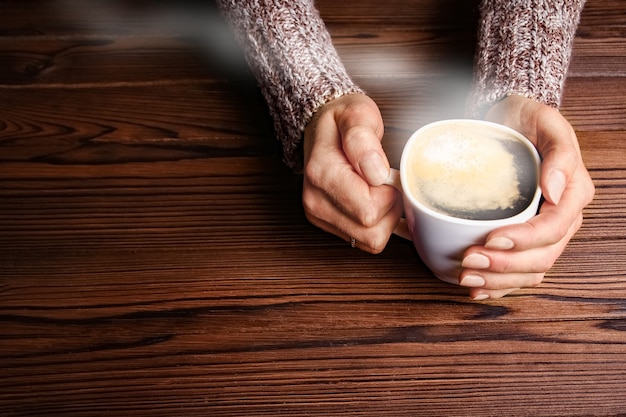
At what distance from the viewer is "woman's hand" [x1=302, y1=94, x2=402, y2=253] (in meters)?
0.64

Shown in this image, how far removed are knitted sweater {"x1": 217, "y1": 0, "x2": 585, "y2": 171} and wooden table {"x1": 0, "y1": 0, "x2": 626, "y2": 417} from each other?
0.08 meters

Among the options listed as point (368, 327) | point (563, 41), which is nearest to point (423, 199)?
point (368, 327)

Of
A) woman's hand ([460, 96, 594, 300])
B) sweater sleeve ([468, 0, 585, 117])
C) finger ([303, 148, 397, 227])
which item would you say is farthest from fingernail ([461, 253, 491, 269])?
sweater sleeve ([468, 0, 585, 117])

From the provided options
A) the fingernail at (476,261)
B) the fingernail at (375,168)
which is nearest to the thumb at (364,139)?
the fingernail at (375,168)

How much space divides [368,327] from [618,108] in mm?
512

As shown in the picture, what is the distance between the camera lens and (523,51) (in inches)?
30.8

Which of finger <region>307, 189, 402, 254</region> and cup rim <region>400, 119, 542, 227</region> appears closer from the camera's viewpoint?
cup rim <region>400, 119, 542, 227</region>

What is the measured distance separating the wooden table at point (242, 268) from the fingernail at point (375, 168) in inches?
5.9

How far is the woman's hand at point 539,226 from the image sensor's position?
57cm

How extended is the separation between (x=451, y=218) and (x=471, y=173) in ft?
0.24

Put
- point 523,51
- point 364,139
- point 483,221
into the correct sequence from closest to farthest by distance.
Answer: point 483,221, point 364,139, point 523,51

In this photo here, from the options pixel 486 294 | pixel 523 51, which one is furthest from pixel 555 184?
pixel 523 51

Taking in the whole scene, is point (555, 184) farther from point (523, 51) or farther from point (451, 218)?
point (523, 51)

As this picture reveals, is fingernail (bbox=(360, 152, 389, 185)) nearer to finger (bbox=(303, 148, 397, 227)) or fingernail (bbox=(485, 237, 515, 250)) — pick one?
finger (bbox=(303, 148, 397, 227))
